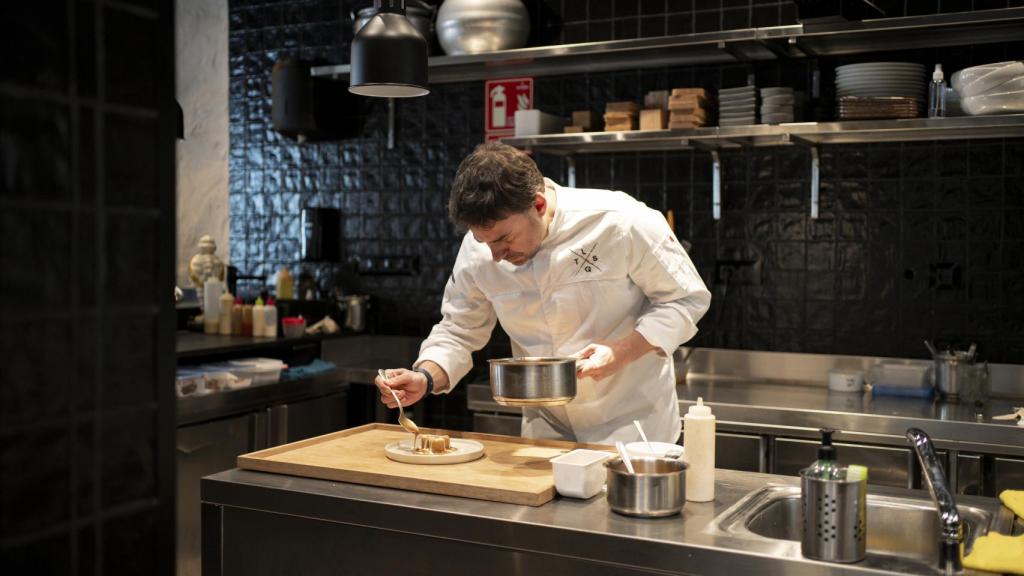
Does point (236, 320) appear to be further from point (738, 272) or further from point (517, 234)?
point (517, 234)

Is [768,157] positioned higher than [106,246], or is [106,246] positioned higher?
[768,157]

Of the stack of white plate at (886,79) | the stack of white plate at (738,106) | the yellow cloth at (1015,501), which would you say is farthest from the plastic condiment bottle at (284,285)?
the yellow cloth at (1015,501)

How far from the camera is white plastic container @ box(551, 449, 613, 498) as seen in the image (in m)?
2.05

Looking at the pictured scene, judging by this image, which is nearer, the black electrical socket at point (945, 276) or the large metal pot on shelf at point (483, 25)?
Result: the black electrical socket at point (945, 276)

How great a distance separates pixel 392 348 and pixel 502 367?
290cm

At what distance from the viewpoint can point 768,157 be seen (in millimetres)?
4270

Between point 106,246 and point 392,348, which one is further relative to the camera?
point 392,348

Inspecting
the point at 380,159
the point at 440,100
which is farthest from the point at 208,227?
the point at 440,100

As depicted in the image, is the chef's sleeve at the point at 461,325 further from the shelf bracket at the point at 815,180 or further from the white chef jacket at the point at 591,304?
the shelf bracket at the point at 815,180

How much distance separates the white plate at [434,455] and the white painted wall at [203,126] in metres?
3.51

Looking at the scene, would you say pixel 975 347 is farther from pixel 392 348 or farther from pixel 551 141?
pixel 392 348

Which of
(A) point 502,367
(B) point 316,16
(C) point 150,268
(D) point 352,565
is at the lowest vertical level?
(D) point 352,565

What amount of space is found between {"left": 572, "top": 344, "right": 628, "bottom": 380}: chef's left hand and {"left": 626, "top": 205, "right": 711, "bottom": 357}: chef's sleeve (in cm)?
17

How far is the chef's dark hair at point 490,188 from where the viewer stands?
2.38m
